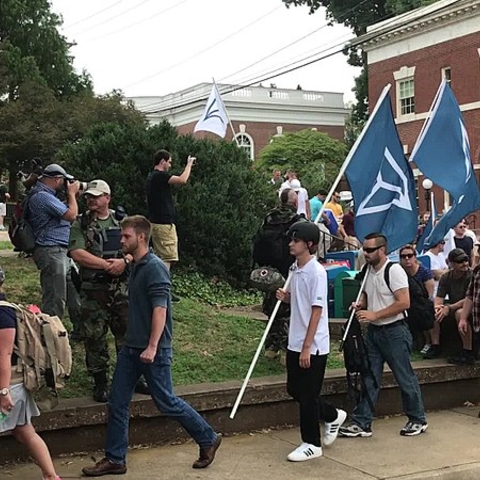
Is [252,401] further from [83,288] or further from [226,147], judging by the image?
[226,147]

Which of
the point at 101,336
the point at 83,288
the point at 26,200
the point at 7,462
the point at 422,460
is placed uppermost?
the point at 26,200

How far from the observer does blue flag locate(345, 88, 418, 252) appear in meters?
7.63

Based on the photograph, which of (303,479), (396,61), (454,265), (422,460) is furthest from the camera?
(396,61)

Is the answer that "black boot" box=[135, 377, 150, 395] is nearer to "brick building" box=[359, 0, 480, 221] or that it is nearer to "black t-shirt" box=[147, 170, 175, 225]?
"black t-shirt" box=[147, 170, 175, 225]

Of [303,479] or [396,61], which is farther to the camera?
[396,61]

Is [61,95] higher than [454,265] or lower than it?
higher

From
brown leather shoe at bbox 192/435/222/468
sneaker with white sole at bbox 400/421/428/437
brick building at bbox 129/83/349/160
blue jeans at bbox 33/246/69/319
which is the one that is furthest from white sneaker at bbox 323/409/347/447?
brick building at bbox 129/83/349/160

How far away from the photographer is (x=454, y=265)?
8.77 meters

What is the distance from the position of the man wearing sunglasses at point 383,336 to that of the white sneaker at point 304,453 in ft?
2.57

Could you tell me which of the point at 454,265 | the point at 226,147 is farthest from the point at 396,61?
the point at 454,265

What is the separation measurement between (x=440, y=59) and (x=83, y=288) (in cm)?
2973

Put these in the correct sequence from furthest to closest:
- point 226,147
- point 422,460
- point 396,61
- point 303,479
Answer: point 396,61 < point 226,147 < point 422,460 < point 303,479

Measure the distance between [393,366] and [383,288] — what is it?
2.45 feet

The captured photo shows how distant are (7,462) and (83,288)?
148 centimetres
